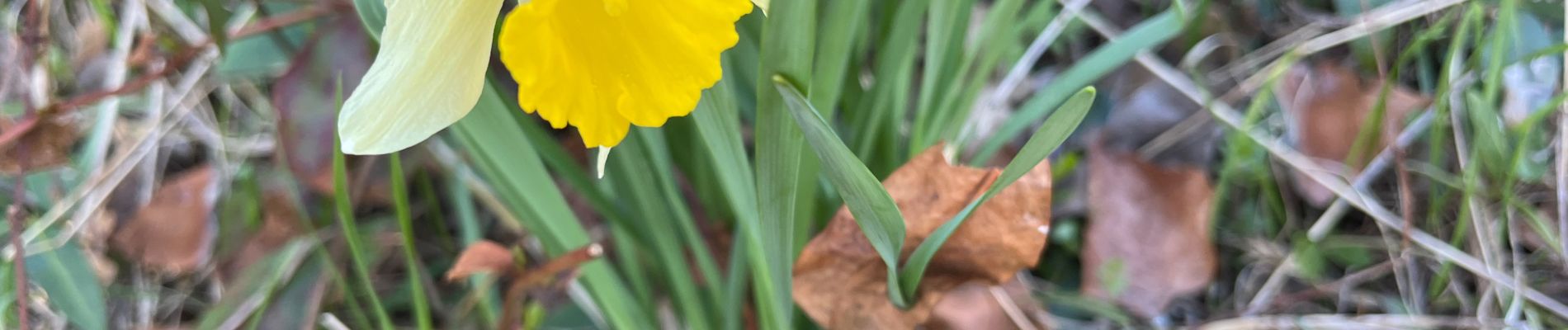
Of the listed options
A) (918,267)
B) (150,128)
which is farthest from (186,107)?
(918,267)

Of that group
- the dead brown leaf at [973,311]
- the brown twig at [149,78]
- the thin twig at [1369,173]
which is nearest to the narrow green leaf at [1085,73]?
the dead brown leaf at [973,311]

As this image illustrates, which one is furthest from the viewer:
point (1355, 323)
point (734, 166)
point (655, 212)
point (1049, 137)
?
point (1355, 323)

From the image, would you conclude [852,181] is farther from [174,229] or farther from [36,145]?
[174,229]

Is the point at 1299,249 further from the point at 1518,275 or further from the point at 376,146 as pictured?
the point at 376,146

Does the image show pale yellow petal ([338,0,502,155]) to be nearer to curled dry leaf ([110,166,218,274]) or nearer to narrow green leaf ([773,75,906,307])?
narrow green leaf ([773,75,906,307])

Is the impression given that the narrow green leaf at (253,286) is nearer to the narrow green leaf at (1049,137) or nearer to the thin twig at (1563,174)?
the narrow green leaf at (1049,137)

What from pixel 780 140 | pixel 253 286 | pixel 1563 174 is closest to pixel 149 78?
pixel 253 286

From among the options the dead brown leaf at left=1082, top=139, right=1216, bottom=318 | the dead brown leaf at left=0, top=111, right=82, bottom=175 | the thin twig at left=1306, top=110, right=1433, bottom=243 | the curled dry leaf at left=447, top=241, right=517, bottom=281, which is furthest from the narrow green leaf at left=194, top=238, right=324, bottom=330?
the thin twig at left=1306, top=110, right=1433, bottom=243
